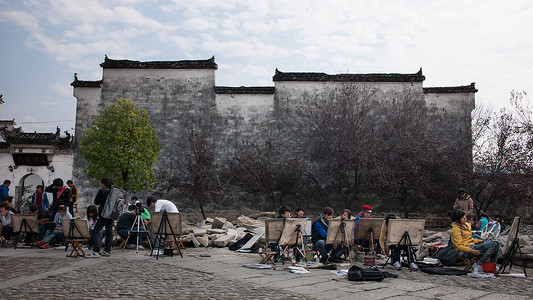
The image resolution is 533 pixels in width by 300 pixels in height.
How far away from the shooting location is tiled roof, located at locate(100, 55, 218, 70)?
2138 centimetres

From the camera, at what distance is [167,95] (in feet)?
70.6

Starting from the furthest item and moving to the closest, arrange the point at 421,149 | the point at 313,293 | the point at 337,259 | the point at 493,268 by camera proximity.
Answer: the point at 421,149 → the point at 337,259 → the point at 493,268 → the point at 313,293

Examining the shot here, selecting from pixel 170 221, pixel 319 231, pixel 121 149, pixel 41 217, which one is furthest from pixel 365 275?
pixel 121 149

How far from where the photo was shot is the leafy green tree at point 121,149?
17812mm

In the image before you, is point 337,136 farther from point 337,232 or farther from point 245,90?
point 337,232

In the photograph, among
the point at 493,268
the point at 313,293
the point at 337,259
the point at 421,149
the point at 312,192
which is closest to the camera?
the point at 313,293


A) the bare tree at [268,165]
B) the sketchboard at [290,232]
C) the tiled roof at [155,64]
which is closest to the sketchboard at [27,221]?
the sketchboard at [290,232]

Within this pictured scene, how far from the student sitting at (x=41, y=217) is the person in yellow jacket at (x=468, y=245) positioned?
9.34 metres

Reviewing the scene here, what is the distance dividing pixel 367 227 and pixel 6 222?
9.01m

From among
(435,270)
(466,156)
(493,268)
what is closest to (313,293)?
(435,270)

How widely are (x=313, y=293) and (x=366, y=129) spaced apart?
14.8 m

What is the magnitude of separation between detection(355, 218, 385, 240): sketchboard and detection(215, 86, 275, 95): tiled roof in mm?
13522

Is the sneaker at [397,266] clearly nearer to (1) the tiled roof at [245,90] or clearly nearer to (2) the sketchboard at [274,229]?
(2) the sketchboard at [274,229]

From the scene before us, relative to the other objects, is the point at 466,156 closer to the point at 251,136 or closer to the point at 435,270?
the point at 251,136
